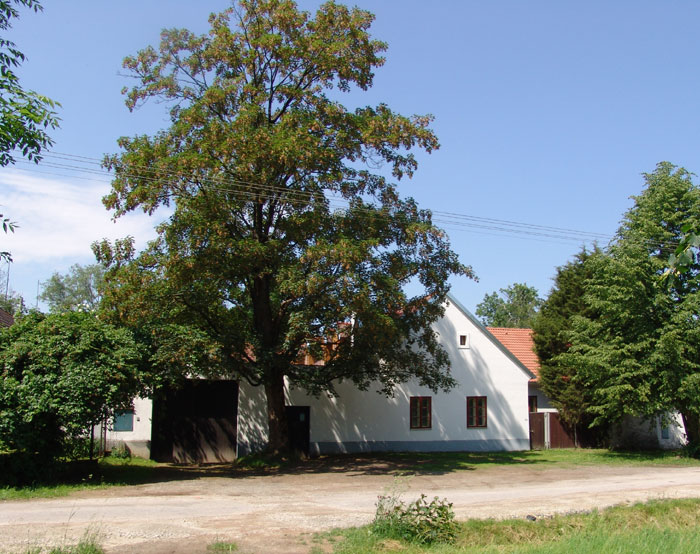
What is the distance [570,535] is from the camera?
996cm

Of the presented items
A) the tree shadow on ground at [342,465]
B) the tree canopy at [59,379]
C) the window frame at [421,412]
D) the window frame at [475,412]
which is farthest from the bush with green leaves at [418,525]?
the window frame at [475,412]

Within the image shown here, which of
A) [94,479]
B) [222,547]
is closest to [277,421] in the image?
[94,479]

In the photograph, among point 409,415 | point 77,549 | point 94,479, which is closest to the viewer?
point 77,549

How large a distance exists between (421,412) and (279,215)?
12.1 metres

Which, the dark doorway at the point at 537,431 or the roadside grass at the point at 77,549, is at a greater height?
the roadside grass at the point at 77,549

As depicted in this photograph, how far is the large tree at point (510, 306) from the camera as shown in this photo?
278ft

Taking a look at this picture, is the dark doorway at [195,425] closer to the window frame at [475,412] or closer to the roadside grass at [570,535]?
the window frame at [475,412]

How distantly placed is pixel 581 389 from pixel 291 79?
61.7 feet

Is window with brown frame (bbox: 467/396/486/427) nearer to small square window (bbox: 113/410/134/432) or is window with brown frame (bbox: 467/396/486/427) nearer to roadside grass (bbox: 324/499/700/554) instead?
small square window (bbox: 113/410/134/432)

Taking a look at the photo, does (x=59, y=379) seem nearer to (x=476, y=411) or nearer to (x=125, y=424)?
(x=125, y=424)

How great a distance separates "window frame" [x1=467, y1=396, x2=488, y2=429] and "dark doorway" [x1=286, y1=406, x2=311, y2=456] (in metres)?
7.56

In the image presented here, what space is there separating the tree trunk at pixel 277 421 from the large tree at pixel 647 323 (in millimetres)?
11936

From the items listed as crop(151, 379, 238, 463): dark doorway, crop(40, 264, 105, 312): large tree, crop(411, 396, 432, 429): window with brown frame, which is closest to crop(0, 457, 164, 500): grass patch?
crop(151, 379, 238, 463): dark doorway

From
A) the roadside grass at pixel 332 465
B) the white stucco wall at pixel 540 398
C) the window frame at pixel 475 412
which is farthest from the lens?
the white stucco wall at pixel 540 398
